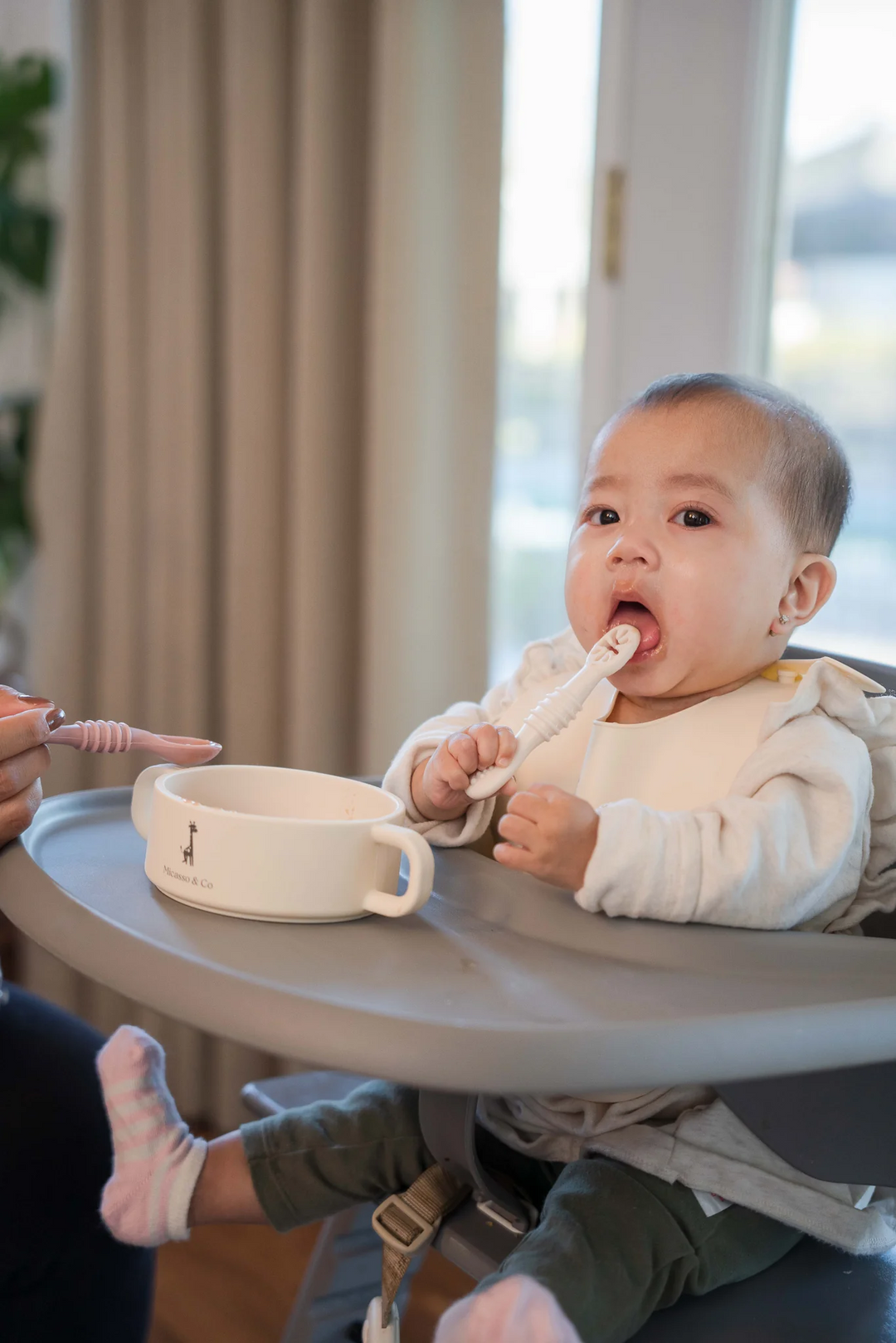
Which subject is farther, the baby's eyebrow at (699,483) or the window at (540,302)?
the window at (540,302)

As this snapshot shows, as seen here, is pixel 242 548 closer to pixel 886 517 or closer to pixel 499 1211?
pixel 886 517

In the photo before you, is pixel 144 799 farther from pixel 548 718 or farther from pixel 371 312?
pixel 371 312

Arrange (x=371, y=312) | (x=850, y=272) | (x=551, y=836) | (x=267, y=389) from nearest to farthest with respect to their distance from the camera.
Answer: (x=551, y=836), (x=850, y=272), (x=371, y=312), (x=267, y=389)

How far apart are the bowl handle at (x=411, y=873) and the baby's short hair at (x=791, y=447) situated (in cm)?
45

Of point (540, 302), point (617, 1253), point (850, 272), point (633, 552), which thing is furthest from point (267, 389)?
point (617, 1253)

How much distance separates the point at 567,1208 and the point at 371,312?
1213 mm

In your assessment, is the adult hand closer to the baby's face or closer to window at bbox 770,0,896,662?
the baby's face

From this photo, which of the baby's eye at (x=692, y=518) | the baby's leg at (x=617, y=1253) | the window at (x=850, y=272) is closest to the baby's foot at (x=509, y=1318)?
the baby's leg at (x=617, y=1253)

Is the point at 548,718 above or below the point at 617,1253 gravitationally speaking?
above

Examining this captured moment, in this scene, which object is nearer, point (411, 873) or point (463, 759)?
point (411, 873)

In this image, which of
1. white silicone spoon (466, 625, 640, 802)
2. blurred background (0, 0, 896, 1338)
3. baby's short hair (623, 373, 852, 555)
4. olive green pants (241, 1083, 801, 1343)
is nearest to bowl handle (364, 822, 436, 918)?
white silicone spoon (466, 625, 640, 802)

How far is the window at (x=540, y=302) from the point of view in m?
1.59

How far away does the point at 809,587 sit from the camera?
97 cm

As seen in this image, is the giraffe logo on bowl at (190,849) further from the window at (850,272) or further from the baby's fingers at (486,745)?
the window at (850,272)
